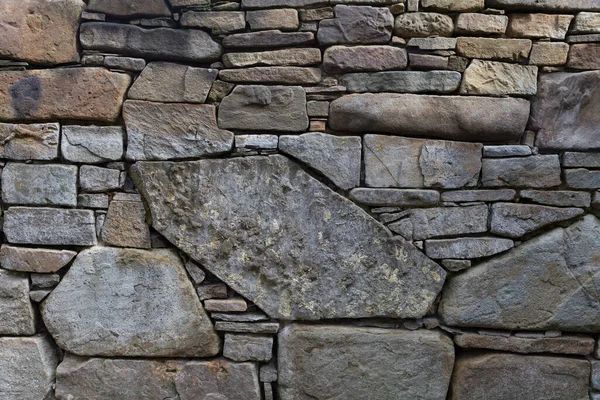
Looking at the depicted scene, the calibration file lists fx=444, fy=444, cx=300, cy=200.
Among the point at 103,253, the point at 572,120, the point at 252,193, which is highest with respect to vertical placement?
the point at 572,120

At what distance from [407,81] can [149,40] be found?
1.17 m

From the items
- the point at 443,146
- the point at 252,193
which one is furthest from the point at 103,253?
the point at 443,146

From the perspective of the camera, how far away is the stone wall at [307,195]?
A: 1.98 metres

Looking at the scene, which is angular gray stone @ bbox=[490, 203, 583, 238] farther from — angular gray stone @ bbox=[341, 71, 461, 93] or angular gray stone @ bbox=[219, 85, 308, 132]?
angular gray stone @ bbox=[219, 85, 308, 132]

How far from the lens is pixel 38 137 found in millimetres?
2039

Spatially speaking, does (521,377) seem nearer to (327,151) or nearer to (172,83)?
(327,151)

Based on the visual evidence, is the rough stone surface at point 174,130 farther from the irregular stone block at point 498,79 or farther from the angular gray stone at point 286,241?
the irregular stone block at point 498,79

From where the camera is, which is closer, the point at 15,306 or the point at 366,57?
the point at 366,57

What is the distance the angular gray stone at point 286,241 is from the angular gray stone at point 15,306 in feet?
2.35

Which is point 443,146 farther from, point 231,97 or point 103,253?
point 103,253

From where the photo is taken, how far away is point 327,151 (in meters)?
2.00

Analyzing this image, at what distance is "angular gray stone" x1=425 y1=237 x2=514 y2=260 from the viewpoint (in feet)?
6.61

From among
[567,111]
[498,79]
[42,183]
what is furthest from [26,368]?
[567,111]

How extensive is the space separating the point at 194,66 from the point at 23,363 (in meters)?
1.62
